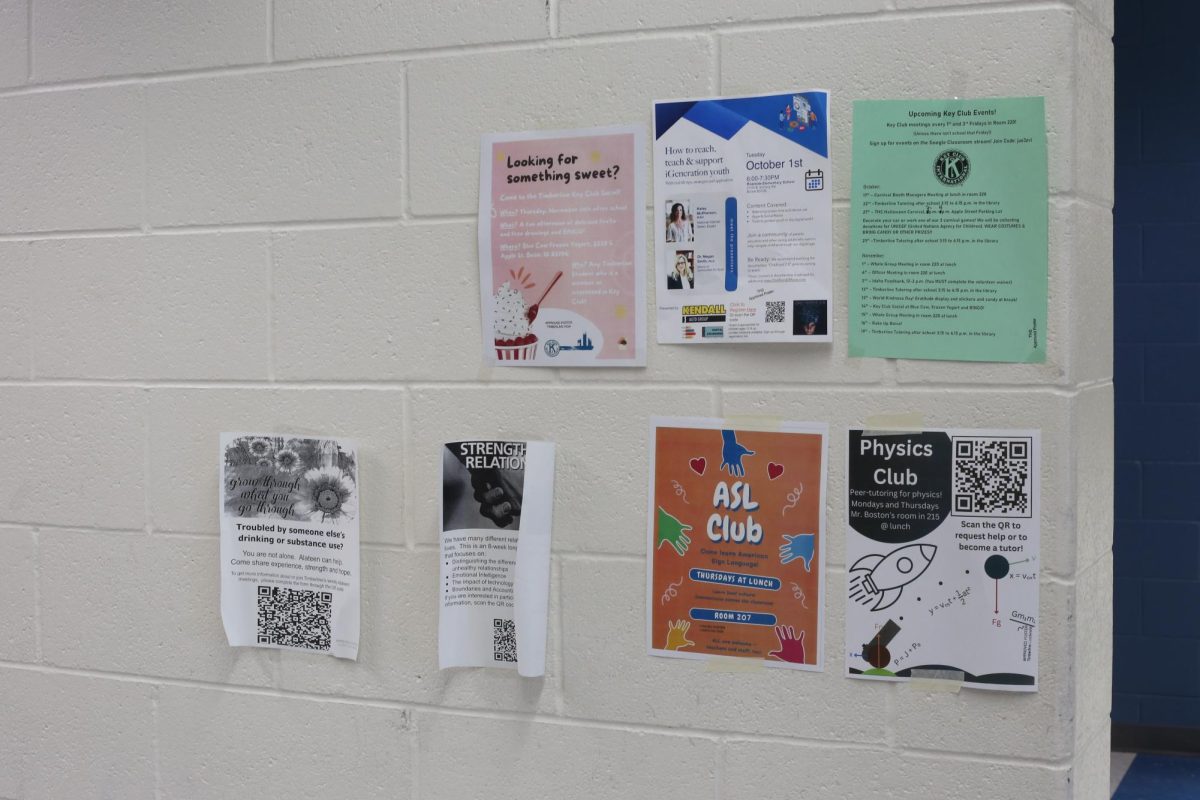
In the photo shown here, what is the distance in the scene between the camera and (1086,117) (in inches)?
56.6

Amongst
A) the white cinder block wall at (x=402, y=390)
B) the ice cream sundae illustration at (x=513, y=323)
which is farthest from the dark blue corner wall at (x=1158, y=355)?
the ice cream sundae illustration at (x=513, y=323)

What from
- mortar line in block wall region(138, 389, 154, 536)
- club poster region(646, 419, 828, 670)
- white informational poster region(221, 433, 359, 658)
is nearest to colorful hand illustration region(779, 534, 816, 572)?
club poster region(646, 419, 828, 670)

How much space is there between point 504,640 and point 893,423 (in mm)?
642

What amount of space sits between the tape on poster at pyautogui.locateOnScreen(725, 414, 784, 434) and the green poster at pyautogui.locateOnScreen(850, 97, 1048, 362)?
5.7 inches

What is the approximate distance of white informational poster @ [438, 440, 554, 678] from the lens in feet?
5.24

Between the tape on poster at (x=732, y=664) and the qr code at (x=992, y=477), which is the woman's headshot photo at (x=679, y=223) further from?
the tape on poster at (x=732, y=664)

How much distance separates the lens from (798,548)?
1504 mm

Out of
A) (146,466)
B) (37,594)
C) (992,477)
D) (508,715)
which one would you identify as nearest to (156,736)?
(37,594)

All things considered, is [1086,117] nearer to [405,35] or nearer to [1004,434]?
[1004,434]

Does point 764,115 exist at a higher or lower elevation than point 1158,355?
higher

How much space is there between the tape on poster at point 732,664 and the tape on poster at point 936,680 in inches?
7.9

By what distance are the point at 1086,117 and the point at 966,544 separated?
578 mm

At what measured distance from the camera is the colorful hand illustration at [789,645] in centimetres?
151

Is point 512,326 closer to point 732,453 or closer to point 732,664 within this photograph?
point 732,453
